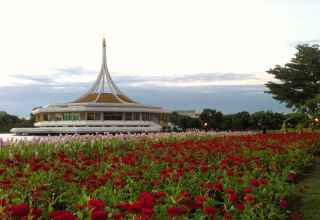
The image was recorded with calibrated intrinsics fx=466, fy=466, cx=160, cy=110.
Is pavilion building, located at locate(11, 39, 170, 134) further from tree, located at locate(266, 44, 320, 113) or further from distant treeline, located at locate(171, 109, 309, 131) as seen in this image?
tree, located at locate(266, 44, 320, 113)

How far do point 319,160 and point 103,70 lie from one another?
175ft

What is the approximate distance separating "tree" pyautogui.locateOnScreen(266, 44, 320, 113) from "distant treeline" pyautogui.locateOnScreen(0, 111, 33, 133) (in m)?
49.4

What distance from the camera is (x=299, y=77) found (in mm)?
41969

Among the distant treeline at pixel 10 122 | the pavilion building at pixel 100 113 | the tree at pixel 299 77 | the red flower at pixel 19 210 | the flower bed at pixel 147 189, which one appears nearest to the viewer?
the red flower at pixel 19 210

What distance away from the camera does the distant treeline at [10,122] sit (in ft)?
265

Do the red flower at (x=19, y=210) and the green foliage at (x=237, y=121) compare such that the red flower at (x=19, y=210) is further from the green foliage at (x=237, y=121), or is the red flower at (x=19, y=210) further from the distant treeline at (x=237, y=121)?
the green foliage at (x=237, y=121)

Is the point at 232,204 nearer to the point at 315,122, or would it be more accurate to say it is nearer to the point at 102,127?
the point at 315,122

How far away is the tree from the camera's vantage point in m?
41.8

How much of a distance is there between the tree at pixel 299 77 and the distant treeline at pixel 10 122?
4942 centimetres

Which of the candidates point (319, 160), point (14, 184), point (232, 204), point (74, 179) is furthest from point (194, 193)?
point (319, 160)

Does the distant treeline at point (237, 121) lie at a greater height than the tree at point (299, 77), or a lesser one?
lesser

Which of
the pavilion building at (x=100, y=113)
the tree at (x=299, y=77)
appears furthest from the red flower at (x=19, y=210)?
the pavilion building at (x=100, y=113)

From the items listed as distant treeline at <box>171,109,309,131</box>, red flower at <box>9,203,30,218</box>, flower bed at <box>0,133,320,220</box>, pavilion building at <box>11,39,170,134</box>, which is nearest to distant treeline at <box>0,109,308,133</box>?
distant treeline at <box>171,109,309,131</box>

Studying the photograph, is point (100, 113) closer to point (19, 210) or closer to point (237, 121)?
point (237, 121)
